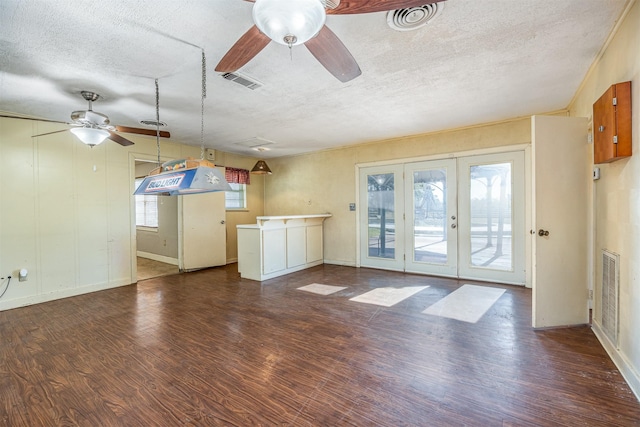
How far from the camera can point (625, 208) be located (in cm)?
207

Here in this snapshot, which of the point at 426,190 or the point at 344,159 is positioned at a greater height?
the point at 344,159

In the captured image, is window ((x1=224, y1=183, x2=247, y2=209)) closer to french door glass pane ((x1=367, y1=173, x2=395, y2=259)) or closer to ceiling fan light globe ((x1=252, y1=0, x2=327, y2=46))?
french door glass pane ((x1=367, y1=173, x2=395, y2=259))

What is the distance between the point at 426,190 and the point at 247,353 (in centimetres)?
410

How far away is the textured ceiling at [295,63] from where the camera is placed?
200cm

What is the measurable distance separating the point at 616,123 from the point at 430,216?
3.16 metres

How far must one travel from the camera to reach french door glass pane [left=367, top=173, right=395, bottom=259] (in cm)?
558

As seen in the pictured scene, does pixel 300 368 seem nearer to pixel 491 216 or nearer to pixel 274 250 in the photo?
pixel 274 250

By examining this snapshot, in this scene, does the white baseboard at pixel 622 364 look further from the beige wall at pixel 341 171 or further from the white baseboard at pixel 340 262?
the white baseboard at pixel 340 262

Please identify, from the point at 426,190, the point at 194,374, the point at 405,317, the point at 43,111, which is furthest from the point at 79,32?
the point at 426,190

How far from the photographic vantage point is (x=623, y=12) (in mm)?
2010

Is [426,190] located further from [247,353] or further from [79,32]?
[79,32]

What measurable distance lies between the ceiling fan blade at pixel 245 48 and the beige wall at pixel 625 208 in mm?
2472

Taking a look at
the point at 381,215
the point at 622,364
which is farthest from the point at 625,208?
the point at 381,215

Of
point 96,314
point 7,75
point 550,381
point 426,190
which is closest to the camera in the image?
point 550,381
